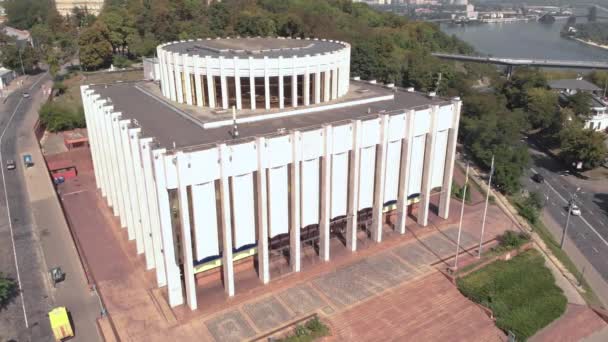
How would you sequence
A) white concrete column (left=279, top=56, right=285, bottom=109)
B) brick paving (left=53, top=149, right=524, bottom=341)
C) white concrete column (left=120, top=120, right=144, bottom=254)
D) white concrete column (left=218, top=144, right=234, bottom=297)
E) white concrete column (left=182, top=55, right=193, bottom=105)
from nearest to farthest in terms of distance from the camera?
white concrete column (left=218, top=144, right=234, bottom=297), brick paving (left=53, top=149, right=524, bottom=341), white concrete column (left=120, top=120, right=144, bottom=254), white concrete column (left=279, top=56, right=285, bottom=109), white concrete column (left=182, top=55, right=193, bottom=105)

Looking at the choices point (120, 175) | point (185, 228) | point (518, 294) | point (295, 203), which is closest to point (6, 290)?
point (120, 175)

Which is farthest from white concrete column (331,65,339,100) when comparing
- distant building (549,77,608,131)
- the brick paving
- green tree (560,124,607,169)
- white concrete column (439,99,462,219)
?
distant building (549,77,608,131)

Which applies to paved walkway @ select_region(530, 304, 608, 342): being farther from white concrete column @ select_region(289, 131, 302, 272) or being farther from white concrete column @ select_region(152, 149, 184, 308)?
white concrete column @ select_region(152, 149, 184, 308)

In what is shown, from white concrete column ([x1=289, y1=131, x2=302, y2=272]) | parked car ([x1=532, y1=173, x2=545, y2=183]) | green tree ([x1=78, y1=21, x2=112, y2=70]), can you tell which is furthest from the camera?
green tree ([x1=78, y1=21, x2=112, y2=70])

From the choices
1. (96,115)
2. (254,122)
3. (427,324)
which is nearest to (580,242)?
(427,324)

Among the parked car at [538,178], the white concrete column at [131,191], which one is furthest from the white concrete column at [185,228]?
the parked car at [538,178]
